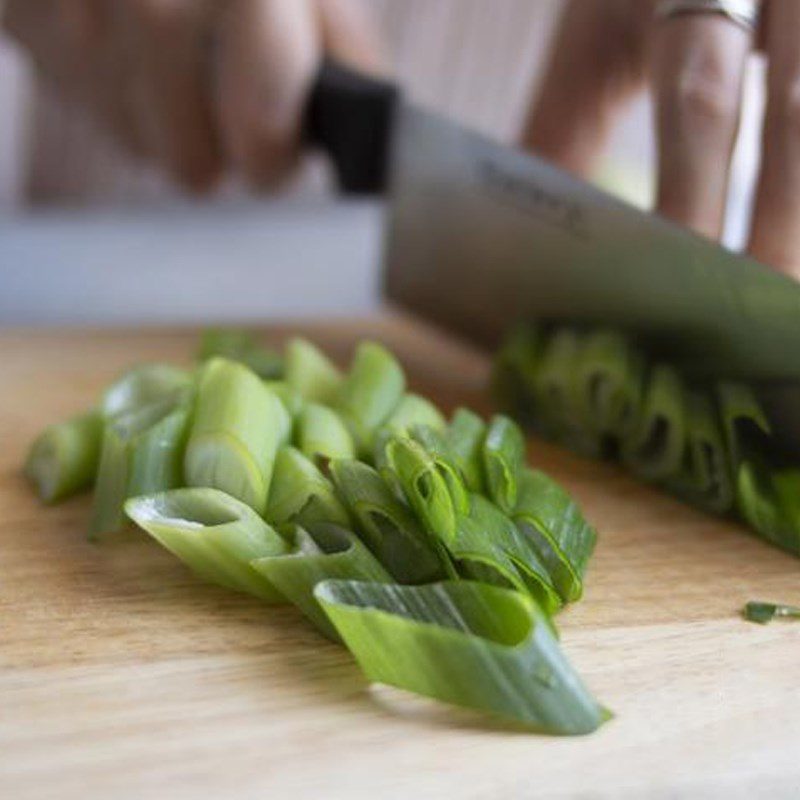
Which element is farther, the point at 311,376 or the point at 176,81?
the point at 176,81

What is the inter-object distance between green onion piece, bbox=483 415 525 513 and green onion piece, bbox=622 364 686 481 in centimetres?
19

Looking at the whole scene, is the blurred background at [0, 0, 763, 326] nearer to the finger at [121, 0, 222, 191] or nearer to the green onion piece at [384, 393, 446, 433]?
the finger at [121, 0, 222, 191]

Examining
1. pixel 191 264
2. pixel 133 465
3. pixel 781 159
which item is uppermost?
pixel 781 159

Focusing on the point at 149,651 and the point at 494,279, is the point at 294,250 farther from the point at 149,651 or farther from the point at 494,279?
the point at 149,651

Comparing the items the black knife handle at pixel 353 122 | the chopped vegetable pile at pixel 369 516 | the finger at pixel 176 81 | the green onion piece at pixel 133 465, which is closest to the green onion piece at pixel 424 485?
the chopped vegetable pile at pixel 369 516

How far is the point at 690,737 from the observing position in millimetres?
1056

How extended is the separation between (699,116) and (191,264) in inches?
37.3

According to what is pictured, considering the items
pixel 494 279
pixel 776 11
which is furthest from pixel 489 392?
pixel 776 11

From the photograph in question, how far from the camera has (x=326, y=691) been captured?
3.65ft

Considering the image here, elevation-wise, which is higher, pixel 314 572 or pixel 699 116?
pixel 699 116

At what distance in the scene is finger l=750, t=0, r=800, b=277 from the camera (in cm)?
154

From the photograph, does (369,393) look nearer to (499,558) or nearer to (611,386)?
(611,386)

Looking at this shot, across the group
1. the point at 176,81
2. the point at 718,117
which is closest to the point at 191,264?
the point at 176,81

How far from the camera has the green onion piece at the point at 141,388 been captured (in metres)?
1.56
